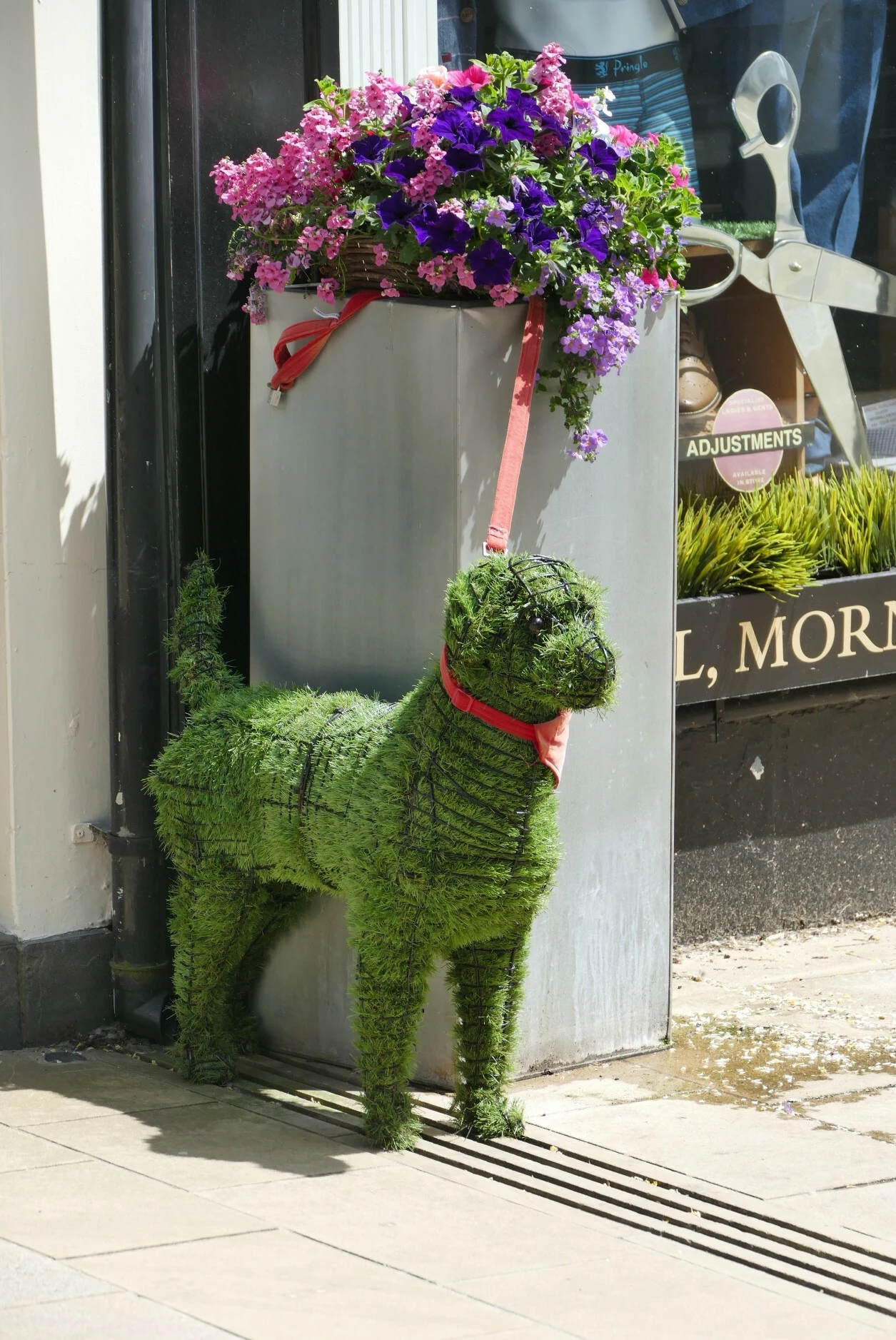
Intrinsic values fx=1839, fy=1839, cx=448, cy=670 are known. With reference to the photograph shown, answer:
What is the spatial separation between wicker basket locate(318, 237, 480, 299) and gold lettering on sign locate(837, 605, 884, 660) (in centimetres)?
258

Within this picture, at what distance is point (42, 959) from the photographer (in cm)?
532

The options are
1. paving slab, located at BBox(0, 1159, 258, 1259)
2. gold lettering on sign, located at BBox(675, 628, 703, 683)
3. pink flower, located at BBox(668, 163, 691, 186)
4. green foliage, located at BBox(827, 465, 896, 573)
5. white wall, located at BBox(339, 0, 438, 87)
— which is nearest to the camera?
paving slab, located at BBox(0, 1159, 258, 1259)

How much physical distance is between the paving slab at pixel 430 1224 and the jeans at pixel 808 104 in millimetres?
3913

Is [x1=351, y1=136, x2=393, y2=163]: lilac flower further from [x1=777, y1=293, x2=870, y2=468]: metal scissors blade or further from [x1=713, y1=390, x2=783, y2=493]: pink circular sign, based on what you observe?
[x1=777, y1=293, x2=870, y2=468]: metal scissors blade

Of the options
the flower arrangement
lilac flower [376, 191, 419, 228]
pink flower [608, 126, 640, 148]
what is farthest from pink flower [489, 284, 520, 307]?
pink flower [608, 126, 640, 148]

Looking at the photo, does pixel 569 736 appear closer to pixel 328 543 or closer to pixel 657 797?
pixel 657 797

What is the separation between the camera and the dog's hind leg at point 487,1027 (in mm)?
4586

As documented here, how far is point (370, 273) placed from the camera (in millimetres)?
4828

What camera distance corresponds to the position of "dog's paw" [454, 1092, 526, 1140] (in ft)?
15.1

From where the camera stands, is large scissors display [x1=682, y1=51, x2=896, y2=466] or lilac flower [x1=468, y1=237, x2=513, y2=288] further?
large scissors display [x1=682, y1=51, x2=896, y2=466]

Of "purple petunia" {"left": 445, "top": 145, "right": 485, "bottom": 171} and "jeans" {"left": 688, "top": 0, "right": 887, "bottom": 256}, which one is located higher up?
"jeans" {"left": 688, "top": 0, "right": 887, "bottom": 256}

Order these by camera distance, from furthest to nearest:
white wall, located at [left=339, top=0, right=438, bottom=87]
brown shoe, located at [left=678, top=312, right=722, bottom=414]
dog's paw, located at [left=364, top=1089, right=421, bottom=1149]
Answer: brown shoe, located at [left=678, top=312, right=722, bottom=414] < white wall, located at [left=339, top=0, right=438, bottom=87] < dog's paw, located at [left=364, top=1089, right=421, bottom=1149]

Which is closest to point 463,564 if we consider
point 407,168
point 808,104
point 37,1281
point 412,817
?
point 412,817

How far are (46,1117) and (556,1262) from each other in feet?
5.00
